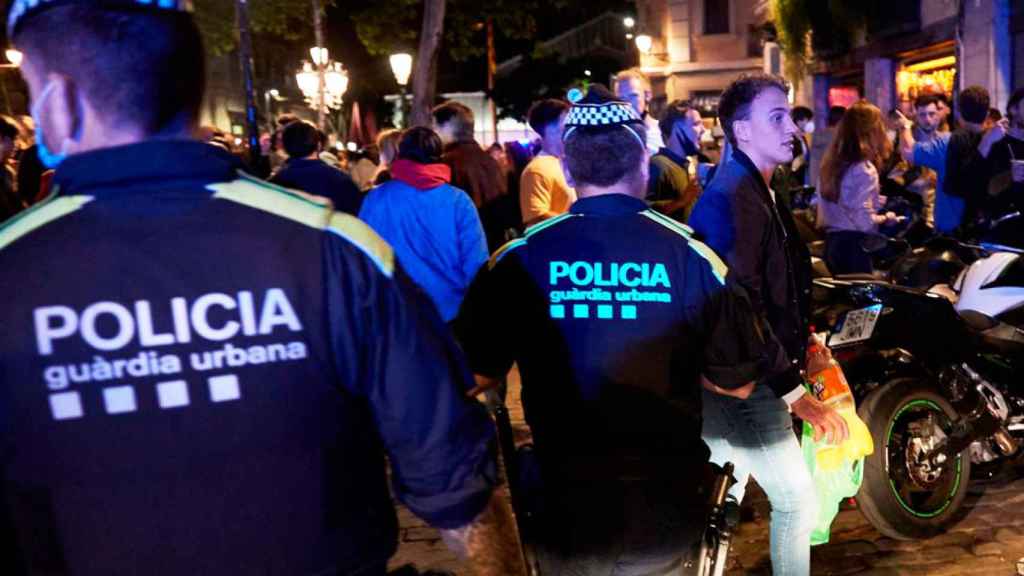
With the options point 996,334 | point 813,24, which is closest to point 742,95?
point 996,334

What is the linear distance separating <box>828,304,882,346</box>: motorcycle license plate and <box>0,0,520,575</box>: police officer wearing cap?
3.22 metres

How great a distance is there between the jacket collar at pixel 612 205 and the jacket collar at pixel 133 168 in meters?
1.30

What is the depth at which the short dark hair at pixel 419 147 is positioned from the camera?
5441 mm

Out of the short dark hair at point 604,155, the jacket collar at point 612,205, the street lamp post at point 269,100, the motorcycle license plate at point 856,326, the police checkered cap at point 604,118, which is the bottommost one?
the motorcycle license plate at point 856,326

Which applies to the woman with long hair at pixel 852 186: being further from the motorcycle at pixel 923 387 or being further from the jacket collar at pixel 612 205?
the jacket collar at pixel 612 205

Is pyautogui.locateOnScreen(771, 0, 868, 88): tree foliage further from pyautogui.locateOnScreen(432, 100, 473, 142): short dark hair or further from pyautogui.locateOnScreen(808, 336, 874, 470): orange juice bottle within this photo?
pyautogui.locateOnScreen(808, 336, 874, 470): orange juice bottle

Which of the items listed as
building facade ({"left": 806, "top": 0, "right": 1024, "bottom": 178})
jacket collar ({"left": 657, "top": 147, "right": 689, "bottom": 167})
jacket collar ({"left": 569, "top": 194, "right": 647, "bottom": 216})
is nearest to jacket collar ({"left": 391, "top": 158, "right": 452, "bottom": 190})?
jacket collar ({"left": 657, "top": 147, "right": 689, "bottom": 167})

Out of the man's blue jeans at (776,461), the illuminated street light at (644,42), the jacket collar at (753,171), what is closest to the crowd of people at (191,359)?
the man's blue jeans at (776,461)

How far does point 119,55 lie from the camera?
158 cm

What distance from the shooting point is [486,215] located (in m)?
7.05

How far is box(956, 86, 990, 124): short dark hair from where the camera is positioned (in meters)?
7.30

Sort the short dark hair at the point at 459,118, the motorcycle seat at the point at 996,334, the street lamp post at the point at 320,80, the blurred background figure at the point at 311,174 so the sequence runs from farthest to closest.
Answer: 1. the street lamp post at the point at 320,80
2. the short dark hair at the point at 459,118
3. the blurred background figure at the point at 311,174
4. the motorcycle seat at the point at 996,334

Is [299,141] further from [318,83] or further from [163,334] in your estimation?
[318,83]

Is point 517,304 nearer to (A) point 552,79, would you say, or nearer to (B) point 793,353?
(B) point 793,353
